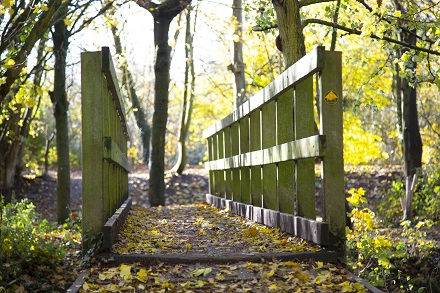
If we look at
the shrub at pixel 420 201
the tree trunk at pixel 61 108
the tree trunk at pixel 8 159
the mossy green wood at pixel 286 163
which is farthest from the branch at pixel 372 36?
the tree trunk at pixel 8 159

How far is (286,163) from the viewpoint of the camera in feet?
20.6

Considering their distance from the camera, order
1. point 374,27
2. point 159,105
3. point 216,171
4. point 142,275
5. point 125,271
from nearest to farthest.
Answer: point 142,275 → point 125,271 → point 374,27 → point 216,171 → point 159,105

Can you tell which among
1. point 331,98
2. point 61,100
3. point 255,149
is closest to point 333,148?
point 331,98

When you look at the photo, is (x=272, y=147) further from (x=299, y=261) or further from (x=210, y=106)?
(x=210, y=106)

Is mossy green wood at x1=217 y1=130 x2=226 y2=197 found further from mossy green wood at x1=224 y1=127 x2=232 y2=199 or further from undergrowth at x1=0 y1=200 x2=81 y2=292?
undergrowth at x1=0 y1=200 x2=81 y2=292

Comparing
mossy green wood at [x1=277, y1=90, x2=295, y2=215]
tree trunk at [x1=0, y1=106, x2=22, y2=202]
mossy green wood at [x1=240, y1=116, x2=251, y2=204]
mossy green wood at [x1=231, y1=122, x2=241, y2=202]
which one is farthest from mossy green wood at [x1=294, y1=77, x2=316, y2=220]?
tree trunk at [x1=0, y1=106, x2=22, y2=202]

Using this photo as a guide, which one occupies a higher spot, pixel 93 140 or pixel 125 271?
pixel 93 140

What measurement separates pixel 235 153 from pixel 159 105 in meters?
5.83

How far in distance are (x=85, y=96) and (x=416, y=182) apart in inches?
442

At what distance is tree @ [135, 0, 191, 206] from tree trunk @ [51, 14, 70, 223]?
2061mm

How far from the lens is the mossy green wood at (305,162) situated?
18.0 ft

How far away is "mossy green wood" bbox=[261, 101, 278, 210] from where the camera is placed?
260 inches

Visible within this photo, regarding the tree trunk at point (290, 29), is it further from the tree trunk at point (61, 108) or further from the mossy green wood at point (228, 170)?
the tree trunk at point (61, 108)

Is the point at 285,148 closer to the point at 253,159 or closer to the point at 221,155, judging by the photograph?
the point at 253,159
